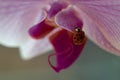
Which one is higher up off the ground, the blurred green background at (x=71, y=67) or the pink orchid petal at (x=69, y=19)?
the pink orchid petal at (x=69, y=19)

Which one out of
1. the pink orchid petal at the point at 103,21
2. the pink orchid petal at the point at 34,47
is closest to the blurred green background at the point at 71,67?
the pink orchid petal at the point at 34,47

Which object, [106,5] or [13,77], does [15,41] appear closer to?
[106,5]

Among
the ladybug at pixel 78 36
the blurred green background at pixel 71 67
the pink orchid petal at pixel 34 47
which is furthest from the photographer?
the blurred green background at pixel 71 67

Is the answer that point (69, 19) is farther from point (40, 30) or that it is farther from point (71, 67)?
point (71, 67)

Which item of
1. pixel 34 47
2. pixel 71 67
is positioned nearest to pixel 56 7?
pixel 34 47

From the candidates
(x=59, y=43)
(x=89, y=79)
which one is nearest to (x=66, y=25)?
(x=59, y=43)

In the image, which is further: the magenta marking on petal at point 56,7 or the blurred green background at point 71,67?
the blurred green background at point 71,67

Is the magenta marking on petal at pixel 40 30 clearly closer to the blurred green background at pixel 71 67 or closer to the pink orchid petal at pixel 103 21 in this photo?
the pink orchid petal at pixel 103 21
